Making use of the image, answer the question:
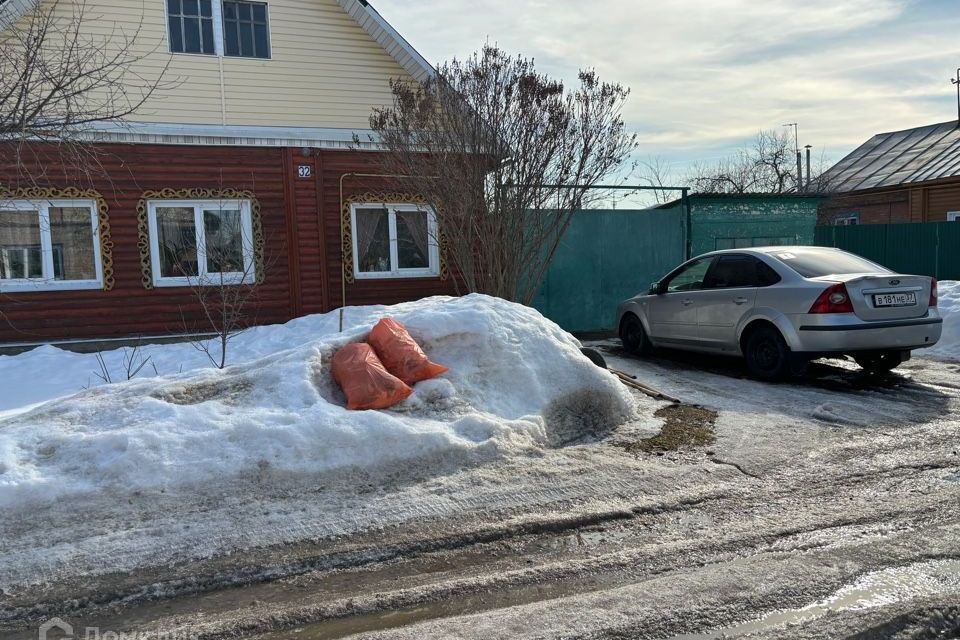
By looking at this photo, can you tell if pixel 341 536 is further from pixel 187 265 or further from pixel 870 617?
pixel 187 265

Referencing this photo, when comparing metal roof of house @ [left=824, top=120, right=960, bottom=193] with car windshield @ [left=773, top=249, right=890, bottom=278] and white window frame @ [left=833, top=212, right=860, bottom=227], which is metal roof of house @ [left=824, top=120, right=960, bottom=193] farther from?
car windshield @ [left=773, top=249, right=890, bottom=278]

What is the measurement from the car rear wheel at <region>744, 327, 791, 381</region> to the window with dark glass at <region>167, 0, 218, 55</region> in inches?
404

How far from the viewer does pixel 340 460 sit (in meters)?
4.53

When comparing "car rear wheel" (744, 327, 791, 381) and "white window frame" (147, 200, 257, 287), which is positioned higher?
"white window frame" (147, 200, 257, 287)

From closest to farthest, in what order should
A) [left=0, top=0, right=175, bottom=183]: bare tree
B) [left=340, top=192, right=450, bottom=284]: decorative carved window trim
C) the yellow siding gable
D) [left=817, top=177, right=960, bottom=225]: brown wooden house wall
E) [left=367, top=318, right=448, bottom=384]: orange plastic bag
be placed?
[left=367, top=318, right=448, bottom=384]: orange plastic bag
[left=0, top=0, right=175, bottom=183]: bare tree
[left=340, top=192, right=450, bottom=284]: decorative carved window trim
the yellow siding gable
[left=817, top=177, right=960, bottom=225]: brown wooden house wall

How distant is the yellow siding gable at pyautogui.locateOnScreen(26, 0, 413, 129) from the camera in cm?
1190

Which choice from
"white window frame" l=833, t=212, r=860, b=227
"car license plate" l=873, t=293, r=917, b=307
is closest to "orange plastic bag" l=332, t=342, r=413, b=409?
"car license plate" l=873, t=293, r=917, b=307

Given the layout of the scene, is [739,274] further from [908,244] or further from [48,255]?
[908,244]

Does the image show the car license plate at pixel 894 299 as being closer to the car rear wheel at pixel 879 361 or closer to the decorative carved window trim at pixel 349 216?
the car rear wheel at pixel 879 361

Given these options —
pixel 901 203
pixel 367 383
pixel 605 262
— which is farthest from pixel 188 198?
pixel 901 203

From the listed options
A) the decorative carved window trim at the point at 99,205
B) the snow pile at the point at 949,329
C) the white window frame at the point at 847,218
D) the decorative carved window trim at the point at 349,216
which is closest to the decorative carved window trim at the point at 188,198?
the decorative carved window trim at the point at 99,205

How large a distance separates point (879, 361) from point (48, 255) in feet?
37.3

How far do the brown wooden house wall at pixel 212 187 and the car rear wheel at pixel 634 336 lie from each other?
12.8 ft

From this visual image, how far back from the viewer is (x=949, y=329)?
10.0 meters
